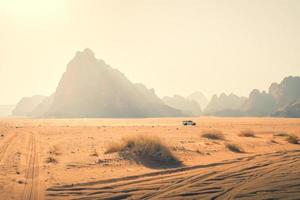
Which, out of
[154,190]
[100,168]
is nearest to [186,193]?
[154,190]

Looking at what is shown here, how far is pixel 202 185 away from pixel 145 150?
618 cm

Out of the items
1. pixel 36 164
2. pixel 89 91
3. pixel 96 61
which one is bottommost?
pixel 36 164

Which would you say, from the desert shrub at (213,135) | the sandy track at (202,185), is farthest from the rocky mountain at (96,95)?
the sandy track at (202,185)

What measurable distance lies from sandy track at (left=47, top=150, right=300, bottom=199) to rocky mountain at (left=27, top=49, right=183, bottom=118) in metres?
143

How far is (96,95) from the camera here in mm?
167375

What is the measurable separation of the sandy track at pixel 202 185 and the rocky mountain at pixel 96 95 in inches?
5631

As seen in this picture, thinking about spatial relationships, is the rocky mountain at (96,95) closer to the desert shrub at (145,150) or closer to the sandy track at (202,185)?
the desert shrub at (145,150)

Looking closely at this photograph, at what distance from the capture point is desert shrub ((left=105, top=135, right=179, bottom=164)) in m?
14.9

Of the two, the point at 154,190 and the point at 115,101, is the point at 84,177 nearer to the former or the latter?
the point at 154,190

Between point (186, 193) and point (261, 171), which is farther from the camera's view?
point (261, 171)

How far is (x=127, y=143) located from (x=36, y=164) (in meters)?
5.36

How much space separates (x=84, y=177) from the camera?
11594 millimetres

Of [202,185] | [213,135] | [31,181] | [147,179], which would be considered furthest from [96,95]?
[202,185]

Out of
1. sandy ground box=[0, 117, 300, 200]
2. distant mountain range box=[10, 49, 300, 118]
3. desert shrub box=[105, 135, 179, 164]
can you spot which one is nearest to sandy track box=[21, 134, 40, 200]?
sandy ground box=[0, 117, 300, 200]
